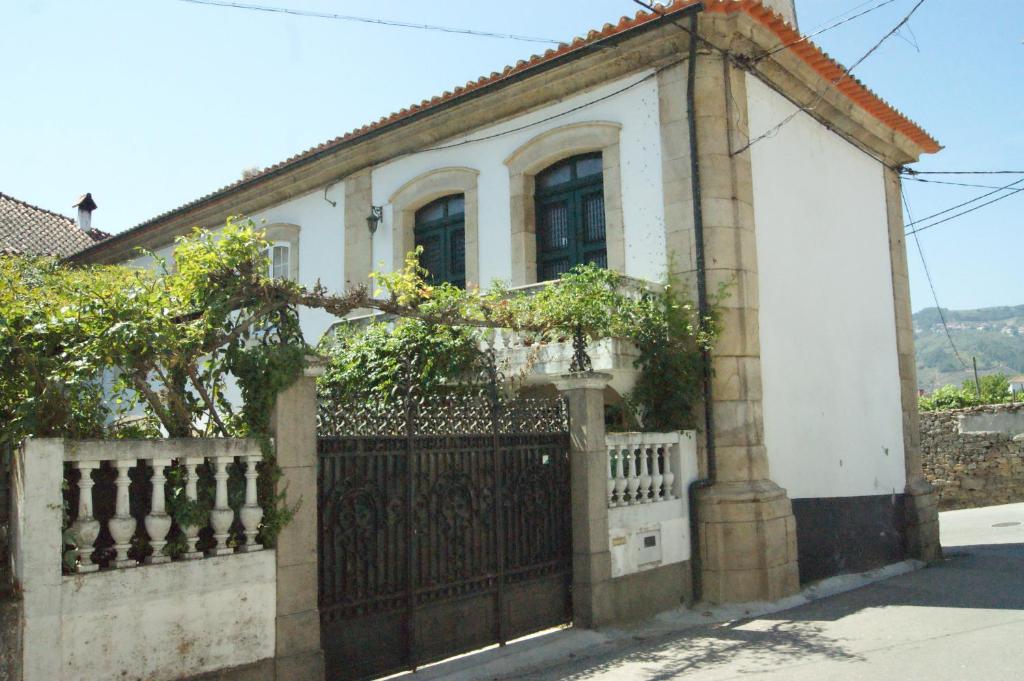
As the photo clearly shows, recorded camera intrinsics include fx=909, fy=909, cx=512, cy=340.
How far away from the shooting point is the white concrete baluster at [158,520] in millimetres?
4816

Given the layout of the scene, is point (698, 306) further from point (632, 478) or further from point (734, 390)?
point (632, 478)

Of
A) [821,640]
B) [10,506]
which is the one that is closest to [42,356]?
[10,506]

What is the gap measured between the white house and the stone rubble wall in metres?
9.25

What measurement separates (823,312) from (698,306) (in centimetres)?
242

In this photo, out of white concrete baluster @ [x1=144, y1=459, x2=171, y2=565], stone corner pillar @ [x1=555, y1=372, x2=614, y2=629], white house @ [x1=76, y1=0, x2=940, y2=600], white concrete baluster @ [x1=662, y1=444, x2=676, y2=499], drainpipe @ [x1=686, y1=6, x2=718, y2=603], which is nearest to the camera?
white concrete baluster @ [x1=144, y1=459, x2=171, y2=565]

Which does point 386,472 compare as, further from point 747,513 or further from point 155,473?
point 747,513


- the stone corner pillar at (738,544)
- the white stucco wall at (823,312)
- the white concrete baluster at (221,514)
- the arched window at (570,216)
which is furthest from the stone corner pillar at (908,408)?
the white concrete baluster at (221,514)

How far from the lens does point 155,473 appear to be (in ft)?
16.1

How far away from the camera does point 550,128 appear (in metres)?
10.7

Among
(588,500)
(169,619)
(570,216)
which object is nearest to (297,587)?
(169,619)

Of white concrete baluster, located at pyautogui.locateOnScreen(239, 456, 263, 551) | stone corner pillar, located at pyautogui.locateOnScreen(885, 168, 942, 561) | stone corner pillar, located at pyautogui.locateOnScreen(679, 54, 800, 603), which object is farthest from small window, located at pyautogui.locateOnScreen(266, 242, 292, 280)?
white concrete baluster, located at pyautogui.locateOnScreen(239, 456, 263, 551)

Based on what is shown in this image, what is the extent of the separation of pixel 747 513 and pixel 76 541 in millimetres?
6014

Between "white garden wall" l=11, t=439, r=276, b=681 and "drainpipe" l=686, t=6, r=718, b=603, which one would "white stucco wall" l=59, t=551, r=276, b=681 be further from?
"drainpipe" l=686, t=6, r=718, b=603

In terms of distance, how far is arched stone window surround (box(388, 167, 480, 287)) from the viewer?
11586 millimetres
